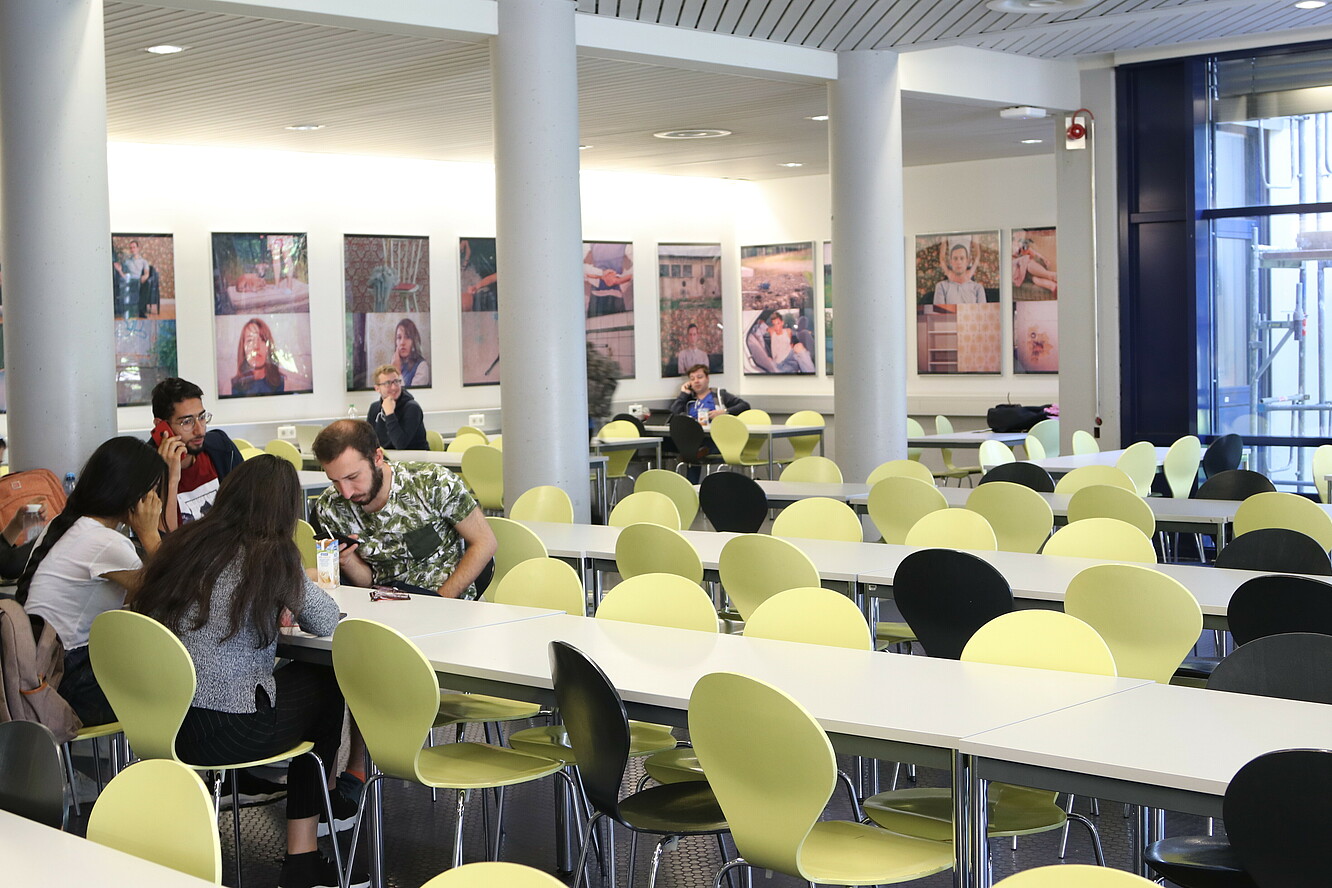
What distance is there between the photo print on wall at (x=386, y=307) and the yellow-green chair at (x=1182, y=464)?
6.63 metres

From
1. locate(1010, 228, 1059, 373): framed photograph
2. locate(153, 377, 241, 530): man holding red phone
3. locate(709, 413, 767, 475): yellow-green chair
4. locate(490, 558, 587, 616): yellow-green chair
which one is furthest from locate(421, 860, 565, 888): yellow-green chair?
locate(1010, 228, 1059, 373): framed photograph

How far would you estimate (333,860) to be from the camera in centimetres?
420

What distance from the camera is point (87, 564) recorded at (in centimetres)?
427

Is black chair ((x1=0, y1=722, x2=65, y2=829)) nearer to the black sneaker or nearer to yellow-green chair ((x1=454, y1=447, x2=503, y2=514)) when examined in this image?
the black sneaker

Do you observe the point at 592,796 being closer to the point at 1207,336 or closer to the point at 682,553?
the point at 682,553

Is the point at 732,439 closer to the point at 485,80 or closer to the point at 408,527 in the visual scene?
A: the point at 485,80

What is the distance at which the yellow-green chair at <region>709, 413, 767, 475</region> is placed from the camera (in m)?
12.4

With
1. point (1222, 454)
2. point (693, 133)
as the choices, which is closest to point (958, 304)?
point (693, 133)

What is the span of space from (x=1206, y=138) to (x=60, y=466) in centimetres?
816

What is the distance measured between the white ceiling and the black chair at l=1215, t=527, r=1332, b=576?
3.73 metres

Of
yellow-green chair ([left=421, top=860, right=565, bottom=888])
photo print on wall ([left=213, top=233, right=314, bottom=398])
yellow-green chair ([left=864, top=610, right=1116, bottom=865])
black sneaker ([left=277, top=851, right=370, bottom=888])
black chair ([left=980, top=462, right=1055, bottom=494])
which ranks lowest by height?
black sneaker ([left=277, top=851, right=370, bottom=888])

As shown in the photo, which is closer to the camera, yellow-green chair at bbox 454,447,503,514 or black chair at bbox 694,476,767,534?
black chair at bbox 694,476,767,534

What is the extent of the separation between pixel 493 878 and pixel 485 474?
24.5 feet

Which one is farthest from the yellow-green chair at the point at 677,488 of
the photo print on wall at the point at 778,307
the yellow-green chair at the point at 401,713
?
the photo print on wall at the point at 778,307
